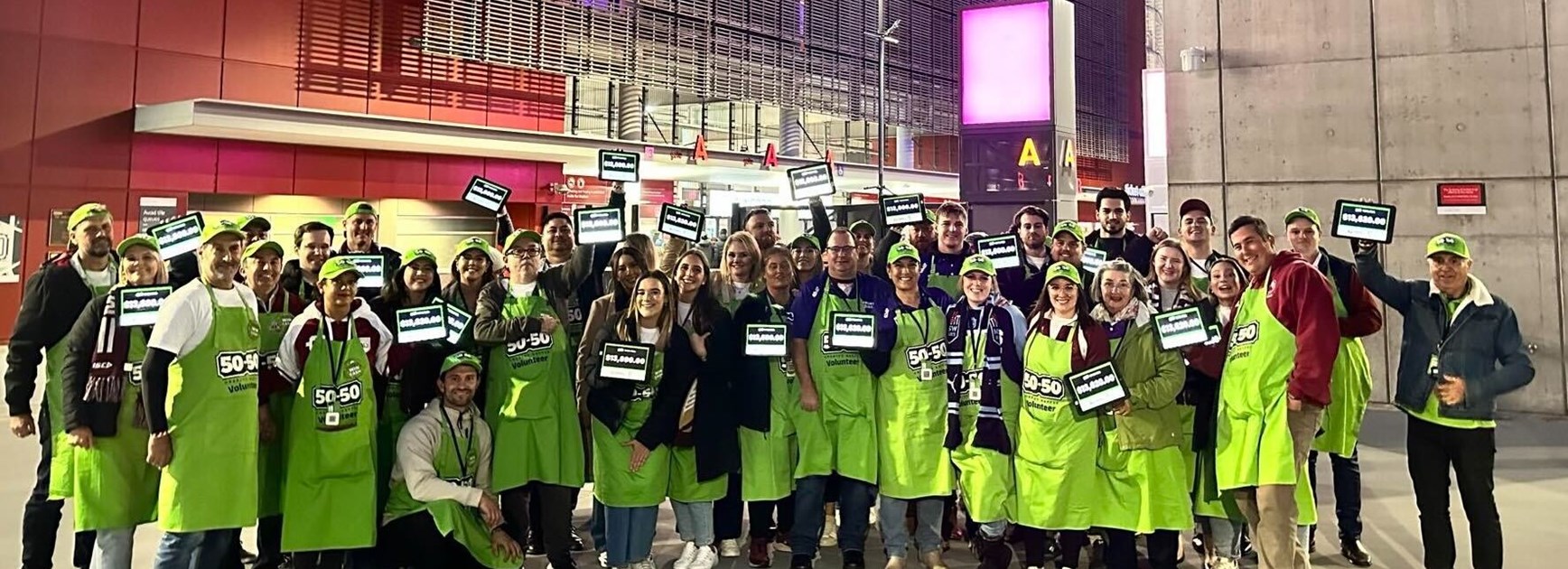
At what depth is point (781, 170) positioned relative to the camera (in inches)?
804

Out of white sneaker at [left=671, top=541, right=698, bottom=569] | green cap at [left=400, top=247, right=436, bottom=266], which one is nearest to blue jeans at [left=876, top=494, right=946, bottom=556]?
white sneaker at [left=671, top=541, right=698, bottom=569]

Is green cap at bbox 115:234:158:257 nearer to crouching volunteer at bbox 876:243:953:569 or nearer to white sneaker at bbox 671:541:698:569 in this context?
white sneaker at bbox 671:541:698:569

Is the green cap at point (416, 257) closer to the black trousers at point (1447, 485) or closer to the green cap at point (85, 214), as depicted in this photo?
the green cap at point (85, 214)

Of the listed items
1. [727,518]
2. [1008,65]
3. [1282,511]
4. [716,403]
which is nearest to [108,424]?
[716,403]

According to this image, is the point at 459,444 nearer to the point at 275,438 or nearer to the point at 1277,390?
the point at 275,438

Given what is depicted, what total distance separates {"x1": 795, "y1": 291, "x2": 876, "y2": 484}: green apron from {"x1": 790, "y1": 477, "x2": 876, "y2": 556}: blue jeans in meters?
0.07

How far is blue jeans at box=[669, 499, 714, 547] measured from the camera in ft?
13.8

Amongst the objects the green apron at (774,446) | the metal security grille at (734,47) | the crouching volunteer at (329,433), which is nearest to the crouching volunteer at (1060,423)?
the green apron at (774,446)

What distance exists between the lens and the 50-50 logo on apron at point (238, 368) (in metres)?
3.34

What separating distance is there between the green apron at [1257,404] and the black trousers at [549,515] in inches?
112

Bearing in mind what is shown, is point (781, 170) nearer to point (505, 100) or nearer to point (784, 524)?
point (505, 100)

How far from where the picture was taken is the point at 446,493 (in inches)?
141

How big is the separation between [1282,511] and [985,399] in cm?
121

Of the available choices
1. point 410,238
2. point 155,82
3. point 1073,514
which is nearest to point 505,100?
point 410,238
